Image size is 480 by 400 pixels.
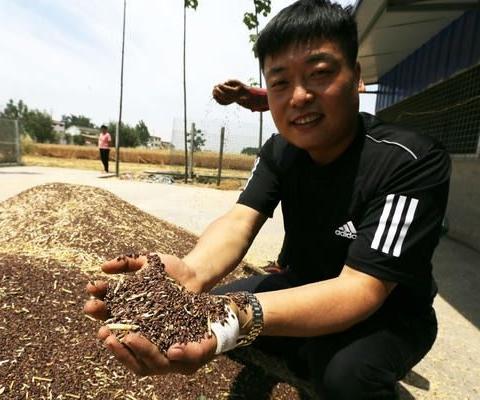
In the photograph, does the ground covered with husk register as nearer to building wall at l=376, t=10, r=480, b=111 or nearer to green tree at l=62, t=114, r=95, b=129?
building wall at l=376, t=10, r=480, b=111

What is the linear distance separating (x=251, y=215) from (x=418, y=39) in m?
7.22

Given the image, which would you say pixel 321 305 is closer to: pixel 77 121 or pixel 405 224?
pixel 405 224

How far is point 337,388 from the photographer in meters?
1.45

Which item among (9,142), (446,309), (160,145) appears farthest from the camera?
(160,145)

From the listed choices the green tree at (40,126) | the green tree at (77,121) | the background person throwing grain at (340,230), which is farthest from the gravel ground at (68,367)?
the green tree at (77,121)

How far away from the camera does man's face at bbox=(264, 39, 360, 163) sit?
1.46 meters

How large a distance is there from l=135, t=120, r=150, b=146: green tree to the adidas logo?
193 feet

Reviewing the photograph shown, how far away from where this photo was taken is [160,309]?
4.00ft

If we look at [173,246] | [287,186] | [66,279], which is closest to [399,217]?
[287,186]

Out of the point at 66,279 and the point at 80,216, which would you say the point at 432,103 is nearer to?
the point at 80,216

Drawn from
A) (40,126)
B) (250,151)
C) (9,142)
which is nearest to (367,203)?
(250,151)

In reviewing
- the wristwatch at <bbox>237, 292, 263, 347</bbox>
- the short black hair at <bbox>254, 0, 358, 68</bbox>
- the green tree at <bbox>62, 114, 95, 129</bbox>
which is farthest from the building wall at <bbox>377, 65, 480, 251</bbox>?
the green tree at <bbox>62, 114, 95, 129</bbox>

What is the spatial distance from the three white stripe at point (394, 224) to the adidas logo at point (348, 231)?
0.22 metres

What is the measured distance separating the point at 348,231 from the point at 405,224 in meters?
0.29
